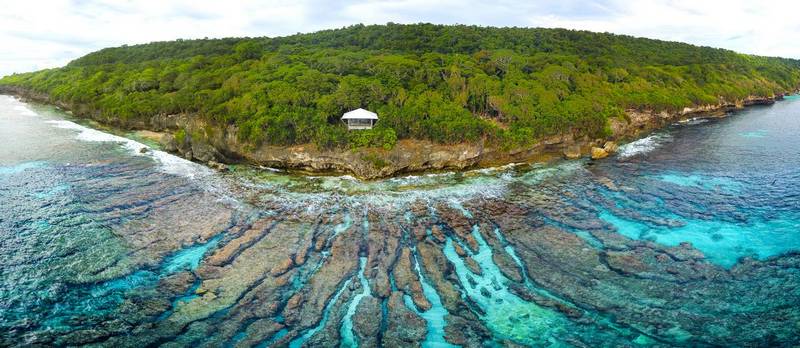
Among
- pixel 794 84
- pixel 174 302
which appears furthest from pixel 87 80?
pixel 794 84

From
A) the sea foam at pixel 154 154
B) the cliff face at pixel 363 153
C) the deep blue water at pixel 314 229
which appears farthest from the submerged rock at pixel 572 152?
the sea foam at pixel 154 154

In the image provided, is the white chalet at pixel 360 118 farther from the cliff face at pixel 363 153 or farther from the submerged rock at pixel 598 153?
the submerged rock at pixel 598 153

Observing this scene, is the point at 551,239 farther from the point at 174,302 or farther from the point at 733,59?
the point at 733,59

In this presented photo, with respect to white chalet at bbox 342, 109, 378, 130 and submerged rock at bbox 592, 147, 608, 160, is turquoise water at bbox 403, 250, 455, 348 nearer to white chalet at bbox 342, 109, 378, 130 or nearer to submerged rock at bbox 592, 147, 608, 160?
white chalet at bbox 342, 109, 378, 130

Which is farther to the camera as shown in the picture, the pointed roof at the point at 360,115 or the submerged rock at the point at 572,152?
the submerged rock at the point at 572,152

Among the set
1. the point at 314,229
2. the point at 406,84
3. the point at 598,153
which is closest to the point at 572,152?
the point at 598,153

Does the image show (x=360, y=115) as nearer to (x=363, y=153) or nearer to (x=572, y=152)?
(x=363, y=153)
